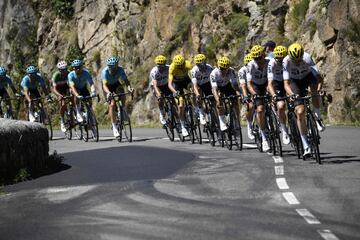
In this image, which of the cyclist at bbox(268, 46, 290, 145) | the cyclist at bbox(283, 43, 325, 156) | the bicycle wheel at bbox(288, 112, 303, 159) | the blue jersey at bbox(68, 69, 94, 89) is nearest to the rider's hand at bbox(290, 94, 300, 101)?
the cyclist at bbox(283, 43, 325, 156)

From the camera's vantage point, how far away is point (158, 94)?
2170 centimetres

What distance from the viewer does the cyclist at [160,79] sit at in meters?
21.7

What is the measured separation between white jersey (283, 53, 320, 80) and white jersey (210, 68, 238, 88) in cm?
361

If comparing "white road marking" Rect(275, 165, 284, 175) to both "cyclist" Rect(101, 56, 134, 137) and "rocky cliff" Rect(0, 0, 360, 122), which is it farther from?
"rocky cliff" Rect(0, 0, 360, 122)

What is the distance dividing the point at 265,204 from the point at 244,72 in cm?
835

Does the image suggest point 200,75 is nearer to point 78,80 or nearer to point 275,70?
point 275,70

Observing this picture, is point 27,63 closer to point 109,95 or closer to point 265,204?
point 109,95

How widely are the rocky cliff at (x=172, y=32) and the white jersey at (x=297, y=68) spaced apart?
11.1m

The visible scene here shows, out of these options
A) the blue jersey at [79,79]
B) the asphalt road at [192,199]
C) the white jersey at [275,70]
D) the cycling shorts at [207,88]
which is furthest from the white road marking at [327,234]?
the blue jersey at [79,79]

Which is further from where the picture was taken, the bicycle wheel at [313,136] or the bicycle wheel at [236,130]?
the bicycle wheel at [236,130]

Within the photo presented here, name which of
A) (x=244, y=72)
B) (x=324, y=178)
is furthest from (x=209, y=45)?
(x=324, y=178)

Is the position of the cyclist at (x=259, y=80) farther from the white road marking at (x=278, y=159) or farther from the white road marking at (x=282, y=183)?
the white road marking at (x=282, y=183)

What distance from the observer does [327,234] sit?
310 inches

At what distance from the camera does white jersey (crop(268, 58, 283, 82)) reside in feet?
52.2
